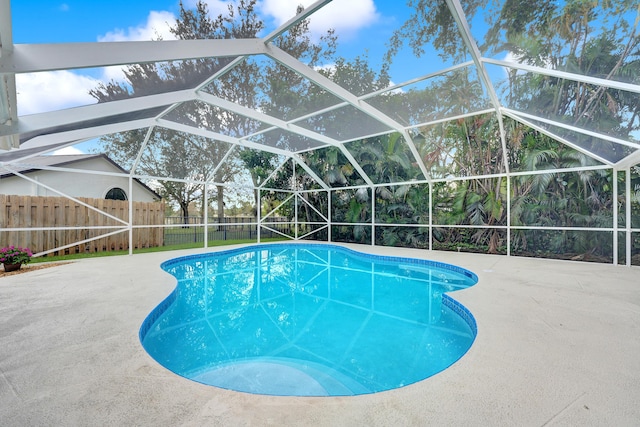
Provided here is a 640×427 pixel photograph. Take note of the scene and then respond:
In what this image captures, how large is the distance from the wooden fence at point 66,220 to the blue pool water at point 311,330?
4297 millimetres

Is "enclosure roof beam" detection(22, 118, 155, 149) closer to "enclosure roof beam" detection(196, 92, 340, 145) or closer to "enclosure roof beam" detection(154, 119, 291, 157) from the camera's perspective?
"enclosure roof beam" detection(154, 119, 291, 157)

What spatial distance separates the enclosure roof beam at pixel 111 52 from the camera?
8.56 feet

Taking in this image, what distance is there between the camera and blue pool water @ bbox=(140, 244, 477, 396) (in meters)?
2.85

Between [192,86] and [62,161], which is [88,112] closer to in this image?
[192,86]

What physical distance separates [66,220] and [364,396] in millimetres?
10521

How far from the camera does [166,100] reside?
5965mm

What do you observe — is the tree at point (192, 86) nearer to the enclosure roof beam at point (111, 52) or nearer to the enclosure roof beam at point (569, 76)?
the enclosure roof beam at point (111, 52)

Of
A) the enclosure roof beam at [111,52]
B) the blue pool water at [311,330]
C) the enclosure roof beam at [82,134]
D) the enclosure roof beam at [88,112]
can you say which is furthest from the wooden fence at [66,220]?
the enclosure roof beam at [111,52]

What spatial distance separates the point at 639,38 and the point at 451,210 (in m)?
7.52

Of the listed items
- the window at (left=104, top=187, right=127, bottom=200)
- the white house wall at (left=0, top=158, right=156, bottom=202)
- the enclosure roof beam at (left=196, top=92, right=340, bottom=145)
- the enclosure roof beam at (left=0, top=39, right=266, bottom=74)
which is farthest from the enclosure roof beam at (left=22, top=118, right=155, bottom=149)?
the window at (left=104, top=187, right=127, bottom=200)

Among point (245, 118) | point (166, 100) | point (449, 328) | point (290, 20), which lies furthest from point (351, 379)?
point (245, 118)

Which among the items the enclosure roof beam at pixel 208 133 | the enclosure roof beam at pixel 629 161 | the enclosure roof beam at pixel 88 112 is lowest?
the enclosure roof beam at pixel 629 161

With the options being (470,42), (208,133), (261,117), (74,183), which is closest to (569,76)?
(470,42)

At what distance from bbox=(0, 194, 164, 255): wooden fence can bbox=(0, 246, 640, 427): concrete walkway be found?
5628 millimetres
